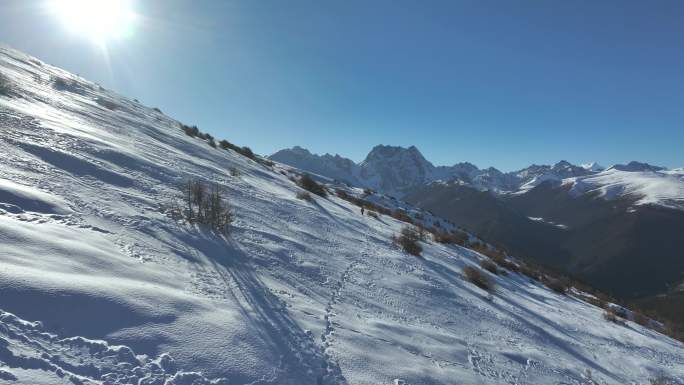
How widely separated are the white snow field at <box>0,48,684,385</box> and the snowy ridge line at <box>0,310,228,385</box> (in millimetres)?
11

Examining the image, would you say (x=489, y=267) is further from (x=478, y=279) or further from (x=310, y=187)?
(x=310, y=187)

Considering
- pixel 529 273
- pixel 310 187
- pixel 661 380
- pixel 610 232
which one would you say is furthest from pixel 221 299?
pixel 610 232

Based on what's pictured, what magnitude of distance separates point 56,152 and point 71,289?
4466 millimetres

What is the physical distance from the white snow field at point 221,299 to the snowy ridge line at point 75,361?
1 cm

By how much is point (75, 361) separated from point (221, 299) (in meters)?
1.72

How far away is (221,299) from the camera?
172 inches

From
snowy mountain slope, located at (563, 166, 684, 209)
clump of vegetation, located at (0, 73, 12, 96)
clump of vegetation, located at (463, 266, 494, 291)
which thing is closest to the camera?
clump of vegetation, located at (0, 73, 12, 96)

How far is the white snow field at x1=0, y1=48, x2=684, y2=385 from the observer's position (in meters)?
3.09

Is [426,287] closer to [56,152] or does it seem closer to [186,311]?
[186,311]

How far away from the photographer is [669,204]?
149m

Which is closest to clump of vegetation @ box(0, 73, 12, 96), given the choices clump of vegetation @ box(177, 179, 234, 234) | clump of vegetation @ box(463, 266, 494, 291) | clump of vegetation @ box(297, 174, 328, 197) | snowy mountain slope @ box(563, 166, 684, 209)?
clump of vegetation @ box(177, 179, 234, 234)

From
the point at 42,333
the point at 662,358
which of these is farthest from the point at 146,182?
the point at 662,358

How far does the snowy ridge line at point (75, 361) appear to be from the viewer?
254 cm

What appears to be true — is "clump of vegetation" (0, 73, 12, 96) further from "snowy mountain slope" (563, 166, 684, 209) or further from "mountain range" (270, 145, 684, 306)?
"snowy mountain slope" (563, 166, 684, 209)
